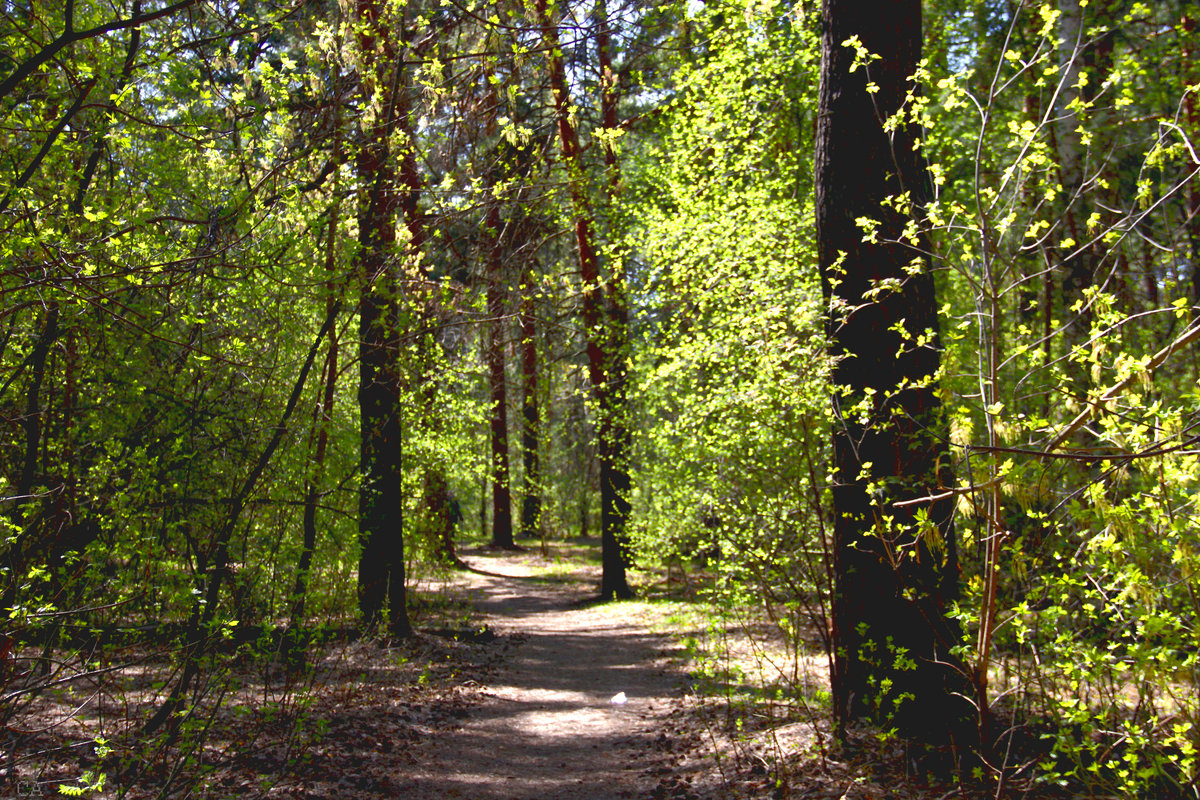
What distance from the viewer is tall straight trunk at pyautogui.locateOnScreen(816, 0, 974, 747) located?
465cm

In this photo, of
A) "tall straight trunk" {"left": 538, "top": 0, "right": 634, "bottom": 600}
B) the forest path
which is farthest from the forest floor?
"tall straight trunk" {"left": 538, "top": 0, "right": 634, "bottom": 600}

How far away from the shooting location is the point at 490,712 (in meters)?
7.37

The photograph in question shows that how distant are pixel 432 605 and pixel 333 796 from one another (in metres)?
7.28

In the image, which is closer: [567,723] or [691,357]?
[567,723]

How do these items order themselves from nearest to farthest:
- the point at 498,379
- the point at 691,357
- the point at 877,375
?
the point at 877,375 < the point at 691,357 < the point at 498,379

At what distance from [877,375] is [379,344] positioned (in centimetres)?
405

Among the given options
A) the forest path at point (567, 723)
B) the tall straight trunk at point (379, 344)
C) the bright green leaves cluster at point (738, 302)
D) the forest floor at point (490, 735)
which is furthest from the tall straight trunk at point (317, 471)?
the bright green leaves cluster at point (738, 302)

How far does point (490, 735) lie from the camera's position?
6.71 m

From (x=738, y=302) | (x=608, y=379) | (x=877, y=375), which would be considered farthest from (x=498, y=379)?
(x=877, y=375)

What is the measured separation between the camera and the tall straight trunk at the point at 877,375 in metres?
4.65

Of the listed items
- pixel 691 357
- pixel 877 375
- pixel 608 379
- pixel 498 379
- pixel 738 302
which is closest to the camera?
pixel 877 375

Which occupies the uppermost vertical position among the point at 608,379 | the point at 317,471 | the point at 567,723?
the point at 608,379

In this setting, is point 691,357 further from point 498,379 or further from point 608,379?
point 498,379

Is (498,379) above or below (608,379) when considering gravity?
above
